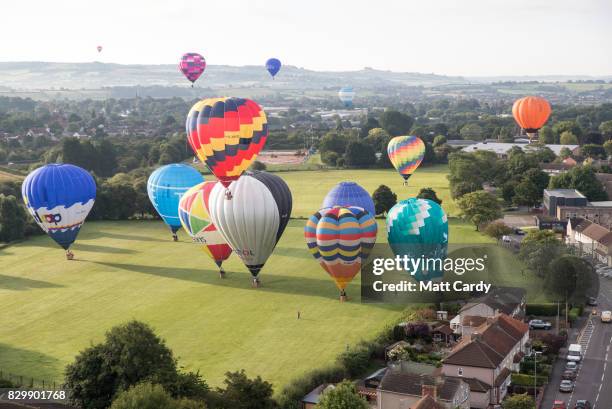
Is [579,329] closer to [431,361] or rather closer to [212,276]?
[431,361]

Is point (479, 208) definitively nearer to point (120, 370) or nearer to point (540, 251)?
point (540, 251)

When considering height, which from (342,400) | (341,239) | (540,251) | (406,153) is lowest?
(342,400)

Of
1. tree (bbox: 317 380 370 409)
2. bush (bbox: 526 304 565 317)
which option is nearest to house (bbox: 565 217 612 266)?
bush (bbox: 526 304 565 317)

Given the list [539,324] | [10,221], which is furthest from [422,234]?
[10,221]

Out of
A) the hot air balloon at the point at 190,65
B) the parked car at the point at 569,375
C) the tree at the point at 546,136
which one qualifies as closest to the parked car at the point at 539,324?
the parked car at the point at 569,375

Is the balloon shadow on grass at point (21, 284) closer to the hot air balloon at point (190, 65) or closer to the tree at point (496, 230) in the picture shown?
the tree at point (496, 230)
